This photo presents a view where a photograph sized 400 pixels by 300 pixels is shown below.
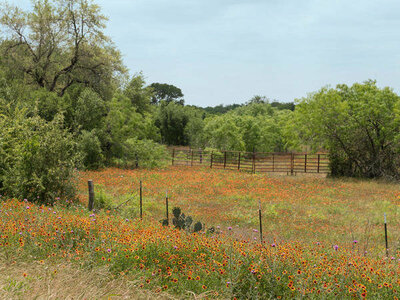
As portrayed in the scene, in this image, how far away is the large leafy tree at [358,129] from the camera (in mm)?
24734

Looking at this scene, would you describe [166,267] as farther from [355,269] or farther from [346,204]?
[346,204]

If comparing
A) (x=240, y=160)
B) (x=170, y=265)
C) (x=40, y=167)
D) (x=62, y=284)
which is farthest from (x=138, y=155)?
(x=62, y=284)

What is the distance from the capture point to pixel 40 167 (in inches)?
468

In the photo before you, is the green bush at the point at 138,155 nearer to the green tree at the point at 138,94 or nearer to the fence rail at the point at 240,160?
the fence rail at the point at 240,160

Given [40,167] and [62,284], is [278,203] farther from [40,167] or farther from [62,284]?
[62,284]

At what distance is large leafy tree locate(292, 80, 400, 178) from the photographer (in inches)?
974

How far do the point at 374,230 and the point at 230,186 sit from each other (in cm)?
990

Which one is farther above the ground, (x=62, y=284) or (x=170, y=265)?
(x=62, y=284)

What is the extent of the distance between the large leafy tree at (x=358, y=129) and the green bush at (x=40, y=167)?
18589 mm

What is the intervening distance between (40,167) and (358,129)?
22.0 meters

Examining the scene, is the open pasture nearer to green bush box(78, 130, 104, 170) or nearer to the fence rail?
green bush box(78, 130, 104, 170)

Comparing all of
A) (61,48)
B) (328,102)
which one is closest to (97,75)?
(61,48)

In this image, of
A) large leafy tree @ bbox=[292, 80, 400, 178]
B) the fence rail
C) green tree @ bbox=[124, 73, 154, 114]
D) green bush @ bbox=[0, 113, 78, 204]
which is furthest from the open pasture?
green tree @ bbox=[124, 73, 154, 114]

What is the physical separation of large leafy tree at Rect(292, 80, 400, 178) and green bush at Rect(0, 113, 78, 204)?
61.0ft
